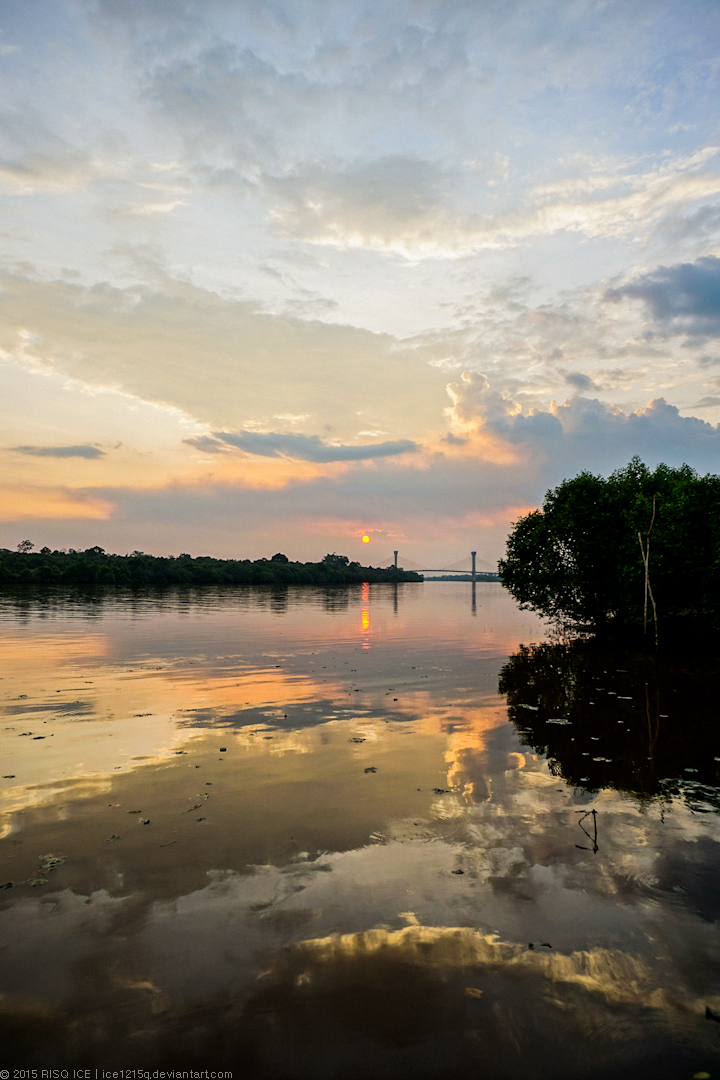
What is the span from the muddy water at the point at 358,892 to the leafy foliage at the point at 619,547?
3127cm

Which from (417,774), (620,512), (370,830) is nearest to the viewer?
(370,830)

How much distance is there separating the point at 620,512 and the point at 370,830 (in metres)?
47.1

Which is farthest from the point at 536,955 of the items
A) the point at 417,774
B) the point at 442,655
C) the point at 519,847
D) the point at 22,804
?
the point at 442,655

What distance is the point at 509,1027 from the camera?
18.1 feet

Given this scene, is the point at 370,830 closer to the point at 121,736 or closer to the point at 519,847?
the point at 519,847

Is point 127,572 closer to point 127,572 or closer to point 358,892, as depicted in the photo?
point 127,572

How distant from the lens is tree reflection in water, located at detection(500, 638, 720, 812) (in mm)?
12594

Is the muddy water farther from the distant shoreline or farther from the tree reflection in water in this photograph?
the distant shoreline

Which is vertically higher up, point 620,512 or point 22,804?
point 620,512

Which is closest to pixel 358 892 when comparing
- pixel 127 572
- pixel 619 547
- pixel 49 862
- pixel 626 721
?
pixel 49 862

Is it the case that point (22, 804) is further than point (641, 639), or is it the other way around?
point (641, 639)

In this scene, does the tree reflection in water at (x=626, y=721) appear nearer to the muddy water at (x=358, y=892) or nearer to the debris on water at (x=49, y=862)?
the muddy water at (x=358, y=892)

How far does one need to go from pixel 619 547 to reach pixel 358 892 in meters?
47.8

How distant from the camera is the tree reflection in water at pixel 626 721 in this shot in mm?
12594
